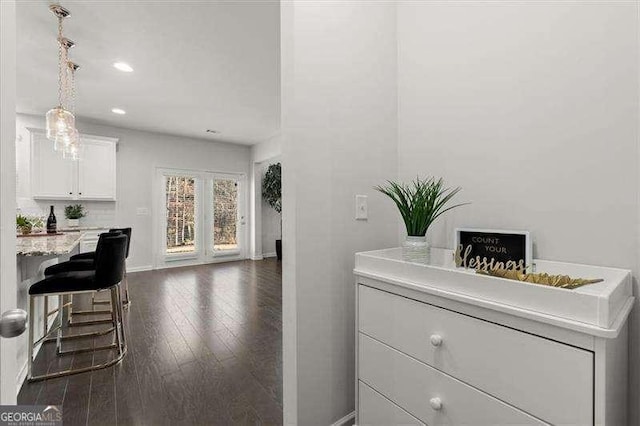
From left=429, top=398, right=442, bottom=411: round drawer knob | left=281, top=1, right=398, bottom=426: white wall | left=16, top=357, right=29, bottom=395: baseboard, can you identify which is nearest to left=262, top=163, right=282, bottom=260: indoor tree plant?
left=16, top=357, right=29, bottom=395: baseboard

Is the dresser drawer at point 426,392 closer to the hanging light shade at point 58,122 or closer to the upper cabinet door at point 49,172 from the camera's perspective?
the hanging light shade at point 58,122

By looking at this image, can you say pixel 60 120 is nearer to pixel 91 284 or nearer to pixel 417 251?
pixel 91 284

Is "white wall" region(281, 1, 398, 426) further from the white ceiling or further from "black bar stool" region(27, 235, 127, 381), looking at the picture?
"black bar stool" region(27, 235, 127, 381)

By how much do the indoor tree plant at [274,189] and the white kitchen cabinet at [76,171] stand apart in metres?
3.11

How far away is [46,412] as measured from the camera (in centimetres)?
59

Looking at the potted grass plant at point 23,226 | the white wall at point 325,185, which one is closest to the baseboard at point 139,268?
the potted grass plant at point 23,226

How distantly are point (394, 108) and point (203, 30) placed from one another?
209 centimetres

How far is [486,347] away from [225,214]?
6676 mm

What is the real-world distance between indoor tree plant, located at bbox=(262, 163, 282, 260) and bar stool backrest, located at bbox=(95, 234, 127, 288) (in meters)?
4.67

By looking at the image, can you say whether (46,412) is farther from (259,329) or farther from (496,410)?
(259,329)

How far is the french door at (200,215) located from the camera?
6164 mm

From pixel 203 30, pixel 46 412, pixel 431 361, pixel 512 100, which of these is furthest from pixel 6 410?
pixel 203 30

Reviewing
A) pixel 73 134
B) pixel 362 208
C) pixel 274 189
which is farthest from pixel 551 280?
pixel 274 189

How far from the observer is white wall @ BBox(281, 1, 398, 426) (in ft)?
4.49
